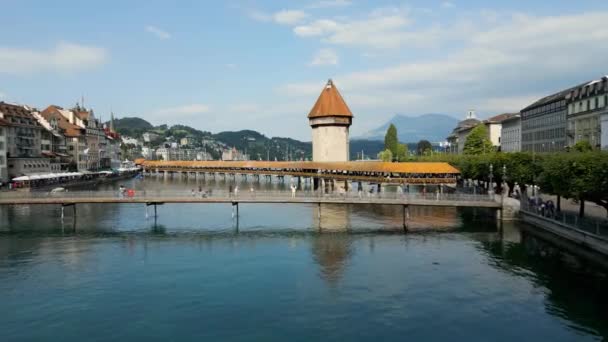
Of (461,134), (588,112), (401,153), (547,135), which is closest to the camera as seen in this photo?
(588,112)

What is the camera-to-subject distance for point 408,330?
960 inches

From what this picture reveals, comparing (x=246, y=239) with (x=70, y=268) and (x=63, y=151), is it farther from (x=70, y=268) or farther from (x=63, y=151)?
(x=63, y=151)

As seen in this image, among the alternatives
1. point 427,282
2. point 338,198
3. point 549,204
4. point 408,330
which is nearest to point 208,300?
point 408,330

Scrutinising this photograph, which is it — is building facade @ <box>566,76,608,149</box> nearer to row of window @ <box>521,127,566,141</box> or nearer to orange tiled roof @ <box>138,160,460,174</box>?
row of window @ <box>521,127,566,141</box>

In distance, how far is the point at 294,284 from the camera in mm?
32125

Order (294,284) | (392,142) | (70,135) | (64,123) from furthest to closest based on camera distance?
(392,142) < (64,123) < (70,135) < (294,284)

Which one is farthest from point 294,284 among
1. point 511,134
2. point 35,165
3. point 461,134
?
point 461,134

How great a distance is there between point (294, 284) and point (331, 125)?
76.4m

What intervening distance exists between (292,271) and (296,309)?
785cm

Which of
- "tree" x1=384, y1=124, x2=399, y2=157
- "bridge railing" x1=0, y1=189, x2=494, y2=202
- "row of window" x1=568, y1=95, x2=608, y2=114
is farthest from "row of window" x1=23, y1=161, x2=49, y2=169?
"row of window" x1=568, y1=95, x2=608, y2=114

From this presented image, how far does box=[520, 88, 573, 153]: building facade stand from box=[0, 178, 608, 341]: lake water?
50490 mm

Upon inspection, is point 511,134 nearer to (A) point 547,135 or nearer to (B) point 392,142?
(A) point 547,135

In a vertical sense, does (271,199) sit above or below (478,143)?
below

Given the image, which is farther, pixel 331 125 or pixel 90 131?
pixel 90 131
